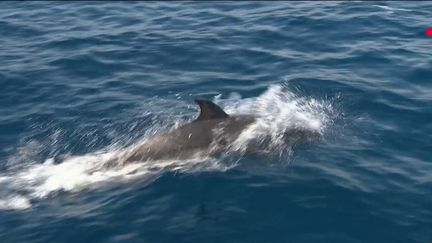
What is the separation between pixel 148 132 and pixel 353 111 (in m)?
6.51

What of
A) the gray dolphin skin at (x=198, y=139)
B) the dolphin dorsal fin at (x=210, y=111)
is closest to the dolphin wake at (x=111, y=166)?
the gray dolphin skin at (x=198, y=139)

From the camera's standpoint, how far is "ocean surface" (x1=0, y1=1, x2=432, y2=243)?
12.7 metres

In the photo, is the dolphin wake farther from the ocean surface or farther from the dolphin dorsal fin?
the dolphin dorsal fin

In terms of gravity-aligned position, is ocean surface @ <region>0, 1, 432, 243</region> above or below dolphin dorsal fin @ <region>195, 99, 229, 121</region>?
below

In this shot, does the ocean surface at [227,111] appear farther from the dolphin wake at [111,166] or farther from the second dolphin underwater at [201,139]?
the second dolphin underwater at [201,139]

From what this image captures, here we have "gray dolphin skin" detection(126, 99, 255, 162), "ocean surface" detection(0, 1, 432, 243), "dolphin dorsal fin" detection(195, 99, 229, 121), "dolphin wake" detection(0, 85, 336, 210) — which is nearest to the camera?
"ocean surface" detection(0, 1, 432, 243)

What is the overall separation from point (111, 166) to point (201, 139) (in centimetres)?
256

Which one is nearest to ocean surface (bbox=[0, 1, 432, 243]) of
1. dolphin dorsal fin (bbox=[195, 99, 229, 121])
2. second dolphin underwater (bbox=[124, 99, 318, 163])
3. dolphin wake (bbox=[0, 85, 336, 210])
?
dolphin wake (bbox=[0, 85, 336, 210])

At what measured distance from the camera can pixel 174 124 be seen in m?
17.5

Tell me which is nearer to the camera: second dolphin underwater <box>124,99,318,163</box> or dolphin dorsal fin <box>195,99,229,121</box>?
dolphin dorsal fin <box>195,99,229,121</box>

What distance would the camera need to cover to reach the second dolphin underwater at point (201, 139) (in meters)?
15.3

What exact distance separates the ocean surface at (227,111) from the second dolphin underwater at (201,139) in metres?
0.24

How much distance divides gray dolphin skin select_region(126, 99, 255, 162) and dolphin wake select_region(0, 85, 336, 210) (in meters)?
0.20

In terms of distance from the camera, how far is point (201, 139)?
15312 millimetres
